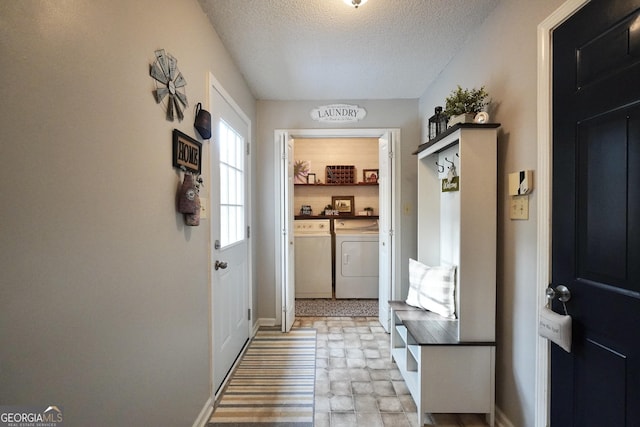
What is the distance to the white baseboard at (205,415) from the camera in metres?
1.57

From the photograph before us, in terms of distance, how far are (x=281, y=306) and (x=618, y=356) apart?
2494mm

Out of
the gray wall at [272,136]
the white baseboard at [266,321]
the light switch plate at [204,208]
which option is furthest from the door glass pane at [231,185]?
the white baseboard at [266,321]

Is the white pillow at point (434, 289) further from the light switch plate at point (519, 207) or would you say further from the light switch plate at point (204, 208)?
the light switch plate at point (204, 208)

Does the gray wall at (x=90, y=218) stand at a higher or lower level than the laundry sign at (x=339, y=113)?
lower

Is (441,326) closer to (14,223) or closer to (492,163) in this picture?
(492,163)

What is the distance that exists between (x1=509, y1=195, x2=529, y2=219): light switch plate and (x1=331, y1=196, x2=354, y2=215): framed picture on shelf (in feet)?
9.55

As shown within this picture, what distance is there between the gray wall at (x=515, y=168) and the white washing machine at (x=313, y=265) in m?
2.40

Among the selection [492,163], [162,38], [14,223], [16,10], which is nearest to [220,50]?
[162,38]

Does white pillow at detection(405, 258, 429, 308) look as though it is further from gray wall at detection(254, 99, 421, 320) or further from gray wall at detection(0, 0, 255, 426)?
gray wall at detection(0, 0, 255, 426)

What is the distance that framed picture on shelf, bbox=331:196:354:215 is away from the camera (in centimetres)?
438

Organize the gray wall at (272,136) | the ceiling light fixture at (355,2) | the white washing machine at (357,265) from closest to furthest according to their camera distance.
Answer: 1. the ceiling light fixture at (355,2)
2. the gray wall at (272,136)
3. the white washing machine at (357,265)

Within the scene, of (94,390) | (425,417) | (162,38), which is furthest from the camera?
(425,417)

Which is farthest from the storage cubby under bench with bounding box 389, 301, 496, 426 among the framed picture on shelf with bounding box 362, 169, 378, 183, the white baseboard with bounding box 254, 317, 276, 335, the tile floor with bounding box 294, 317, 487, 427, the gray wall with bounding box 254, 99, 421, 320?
the framed picture on shelf with bounding box 362, 169, 378, 183

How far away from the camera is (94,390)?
2.78 feet
